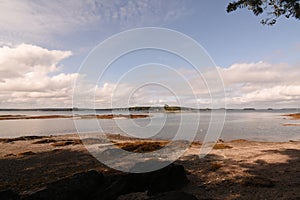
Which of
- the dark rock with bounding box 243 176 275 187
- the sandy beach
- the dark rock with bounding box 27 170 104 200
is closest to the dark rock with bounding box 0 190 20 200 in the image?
the sandy beach

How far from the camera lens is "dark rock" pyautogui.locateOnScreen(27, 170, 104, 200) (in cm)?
845

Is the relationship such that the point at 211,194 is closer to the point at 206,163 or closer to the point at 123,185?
the point at 123,185

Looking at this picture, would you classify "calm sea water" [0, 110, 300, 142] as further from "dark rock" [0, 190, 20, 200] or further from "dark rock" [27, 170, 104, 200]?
"dark rock" [0, 190, 20, 200]

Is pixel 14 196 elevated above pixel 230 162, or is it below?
above

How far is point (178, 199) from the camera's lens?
25.9 ft

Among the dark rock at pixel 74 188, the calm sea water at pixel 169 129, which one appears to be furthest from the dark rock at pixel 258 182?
the calm sea water at pixel 169 129

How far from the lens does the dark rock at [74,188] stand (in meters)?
8.45

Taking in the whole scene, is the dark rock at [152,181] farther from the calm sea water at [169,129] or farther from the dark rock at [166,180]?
the calm sea water at [169,129]

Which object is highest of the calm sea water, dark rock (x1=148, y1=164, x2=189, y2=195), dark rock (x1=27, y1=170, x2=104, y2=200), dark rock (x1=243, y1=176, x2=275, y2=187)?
dark rock (x1=27, y1=170, x2=104, y2=200)

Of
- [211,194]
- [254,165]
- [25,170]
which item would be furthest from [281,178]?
[25,170]

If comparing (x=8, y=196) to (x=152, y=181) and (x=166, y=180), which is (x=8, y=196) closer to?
(x=152, y=181)

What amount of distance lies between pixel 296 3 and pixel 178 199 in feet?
50.5

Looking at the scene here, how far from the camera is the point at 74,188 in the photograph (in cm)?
915

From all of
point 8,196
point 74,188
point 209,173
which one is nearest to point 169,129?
point 209,173
